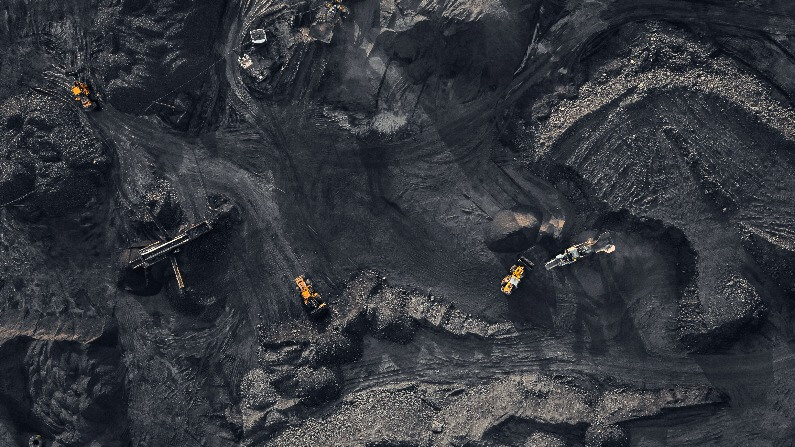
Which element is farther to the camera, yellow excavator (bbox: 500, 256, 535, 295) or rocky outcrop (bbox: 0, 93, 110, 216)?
rocky outcrop (bbox: 0, 93, 110, 216)

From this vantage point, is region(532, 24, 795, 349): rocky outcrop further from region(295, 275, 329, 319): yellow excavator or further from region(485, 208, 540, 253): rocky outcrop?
region(295, 275, 329, 319): yellow excavator

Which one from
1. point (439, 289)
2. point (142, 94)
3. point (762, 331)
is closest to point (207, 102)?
point (142, 94)

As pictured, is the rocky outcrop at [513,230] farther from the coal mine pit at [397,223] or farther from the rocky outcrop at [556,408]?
the rocky outcrop at [556,408]

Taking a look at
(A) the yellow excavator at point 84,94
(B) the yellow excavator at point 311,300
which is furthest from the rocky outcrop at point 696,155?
(A) the yellow excavator at point 84,94

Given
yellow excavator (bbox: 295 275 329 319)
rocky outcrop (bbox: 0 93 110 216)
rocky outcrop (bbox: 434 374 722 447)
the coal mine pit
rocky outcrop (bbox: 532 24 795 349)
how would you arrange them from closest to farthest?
rocky outcrop (bbox: 532 24 795 349) < the coal mine pit < rocky outcrop (bbox: 434 374 722 447) < rocky outcrop (bbox: 0 93 110 216) < yellow excavator (bbox: 295 275 329 319)

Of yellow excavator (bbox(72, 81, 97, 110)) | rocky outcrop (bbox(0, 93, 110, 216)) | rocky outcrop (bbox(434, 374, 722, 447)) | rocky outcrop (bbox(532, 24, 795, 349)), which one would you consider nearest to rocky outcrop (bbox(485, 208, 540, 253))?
rocky outcrop (bbox(532, 24, 795, 349))
